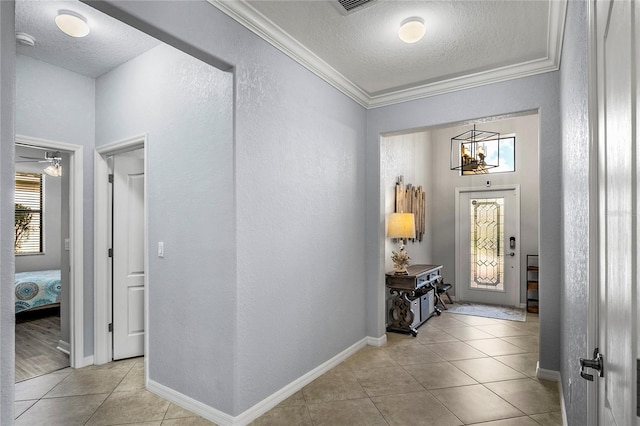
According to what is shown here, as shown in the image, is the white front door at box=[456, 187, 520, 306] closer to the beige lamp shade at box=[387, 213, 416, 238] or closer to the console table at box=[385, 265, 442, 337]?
the console table at box=[385, 265, 442, 337]

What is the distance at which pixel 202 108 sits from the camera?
259 centimetres

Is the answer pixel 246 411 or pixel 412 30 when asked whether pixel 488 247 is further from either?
pixel 246 411

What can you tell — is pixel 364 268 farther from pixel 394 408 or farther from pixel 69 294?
pixel 69 294

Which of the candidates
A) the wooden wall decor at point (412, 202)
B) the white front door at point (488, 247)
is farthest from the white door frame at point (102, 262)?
the white front door at point (488, 247)

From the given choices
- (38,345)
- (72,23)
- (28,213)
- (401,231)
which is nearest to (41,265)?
(28,213)

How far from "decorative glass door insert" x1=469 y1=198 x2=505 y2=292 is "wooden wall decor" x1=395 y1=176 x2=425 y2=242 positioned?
3.39 feet

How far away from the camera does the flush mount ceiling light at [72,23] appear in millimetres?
2487

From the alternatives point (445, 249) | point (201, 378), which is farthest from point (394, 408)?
point (445, 249)

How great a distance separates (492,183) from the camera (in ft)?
20.5

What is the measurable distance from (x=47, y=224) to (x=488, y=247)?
7.96 metres

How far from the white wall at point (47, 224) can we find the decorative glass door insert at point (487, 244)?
24.3 ft

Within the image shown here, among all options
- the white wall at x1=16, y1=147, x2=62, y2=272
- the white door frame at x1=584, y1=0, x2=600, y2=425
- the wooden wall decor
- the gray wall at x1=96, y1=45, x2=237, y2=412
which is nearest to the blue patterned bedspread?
the white wall at x1=16, y1=147, x2=62, y2=272

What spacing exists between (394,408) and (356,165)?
2.32 m

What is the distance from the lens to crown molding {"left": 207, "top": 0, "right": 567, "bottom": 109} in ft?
7.80
